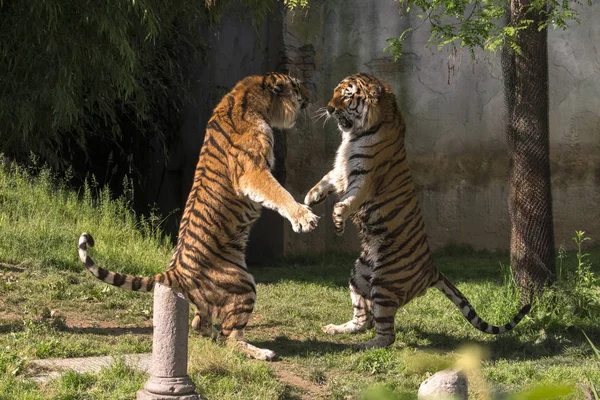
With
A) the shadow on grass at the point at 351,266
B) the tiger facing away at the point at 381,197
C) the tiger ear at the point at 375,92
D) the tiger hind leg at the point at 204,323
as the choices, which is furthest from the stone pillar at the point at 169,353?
the shadow on grass at the point at 351,266

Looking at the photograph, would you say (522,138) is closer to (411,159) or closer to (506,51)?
(506,51)

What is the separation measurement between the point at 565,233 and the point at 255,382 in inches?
271

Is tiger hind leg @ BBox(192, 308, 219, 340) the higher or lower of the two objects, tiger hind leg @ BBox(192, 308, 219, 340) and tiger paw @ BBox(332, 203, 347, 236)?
the lower

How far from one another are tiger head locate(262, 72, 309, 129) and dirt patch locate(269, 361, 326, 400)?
155 cm

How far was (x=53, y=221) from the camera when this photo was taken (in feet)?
26.2

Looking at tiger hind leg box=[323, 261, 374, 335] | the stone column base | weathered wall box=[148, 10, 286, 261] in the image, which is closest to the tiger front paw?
tiger hind leg box=[323, 261, 374, 335]

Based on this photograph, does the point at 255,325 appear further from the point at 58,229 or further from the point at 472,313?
the point at 58,229

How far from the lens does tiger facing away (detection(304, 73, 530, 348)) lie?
5254mm

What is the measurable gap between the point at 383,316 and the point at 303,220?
98cm

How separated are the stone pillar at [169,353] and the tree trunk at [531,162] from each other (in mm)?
3396

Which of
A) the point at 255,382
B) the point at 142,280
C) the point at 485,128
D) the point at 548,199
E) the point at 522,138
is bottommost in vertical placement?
the point at 255,382

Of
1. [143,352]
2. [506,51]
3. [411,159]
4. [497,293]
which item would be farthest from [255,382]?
[411,159]

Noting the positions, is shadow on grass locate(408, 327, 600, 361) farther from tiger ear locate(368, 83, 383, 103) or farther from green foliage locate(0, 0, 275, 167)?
green foliage locate(0, 0, 275, 167)

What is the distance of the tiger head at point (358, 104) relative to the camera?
5324 mm
